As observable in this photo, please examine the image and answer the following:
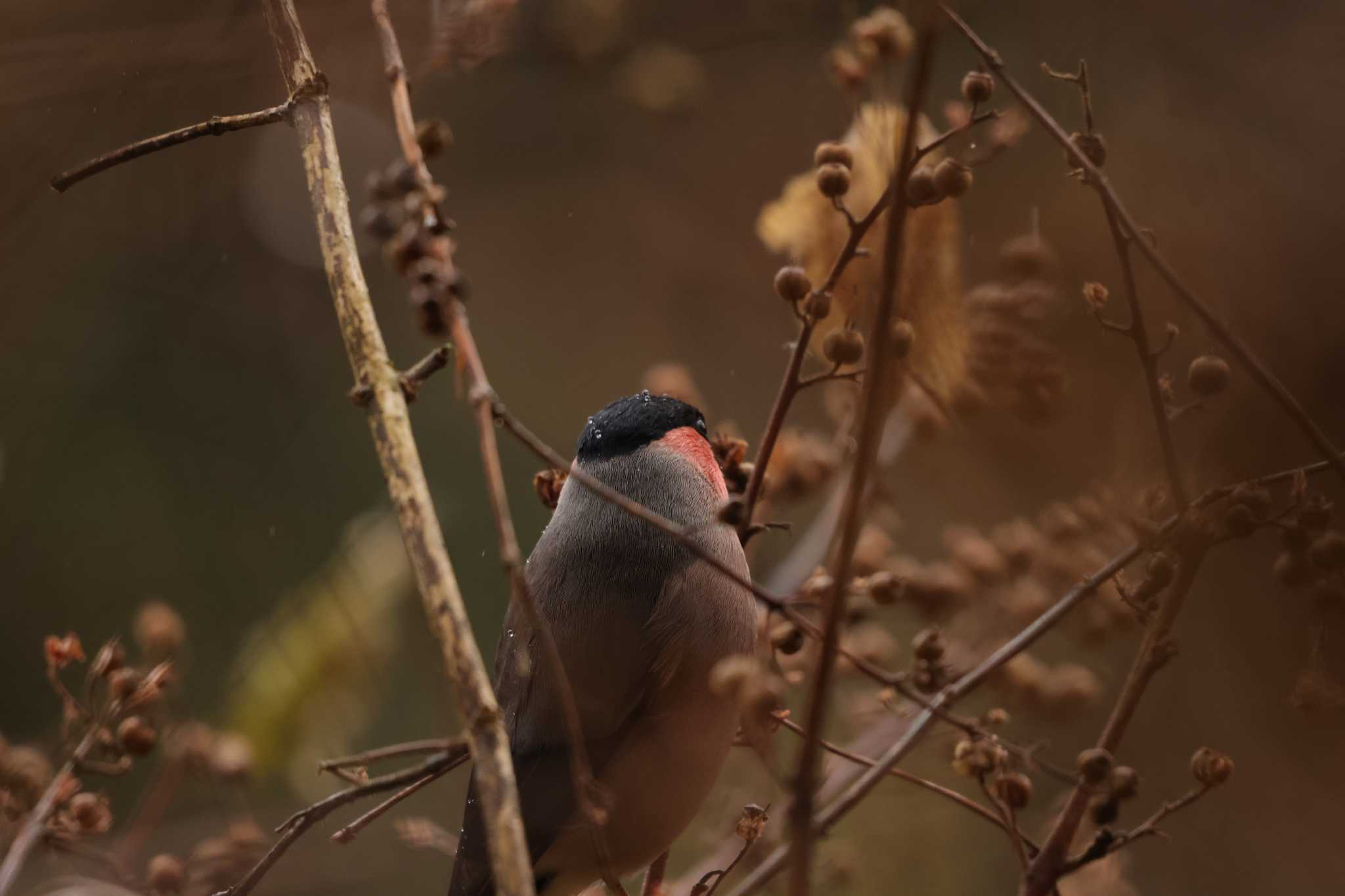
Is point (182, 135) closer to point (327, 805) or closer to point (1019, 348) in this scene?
point (327, 805)

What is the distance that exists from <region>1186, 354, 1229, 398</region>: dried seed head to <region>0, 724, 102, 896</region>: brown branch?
76cm

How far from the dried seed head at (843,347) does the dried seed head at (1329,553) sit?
0.31m

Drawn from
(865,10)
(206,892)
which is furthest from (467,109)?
(206,892)

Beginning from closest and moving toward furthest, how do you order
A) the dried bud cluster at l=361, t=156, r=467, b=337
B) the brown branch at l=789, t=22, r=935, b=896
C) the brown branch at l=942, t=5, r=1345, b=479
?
the brown branch at l=789, t=22, r=935, b=896 → the dried bud cluster at l=361, t=156, r=467, b=337 → the brown branch at l=942, t=5, r=1345, b=479

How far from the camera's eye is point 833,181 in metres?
0.92

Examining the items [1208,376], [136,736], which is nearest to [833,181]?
[1208,376]

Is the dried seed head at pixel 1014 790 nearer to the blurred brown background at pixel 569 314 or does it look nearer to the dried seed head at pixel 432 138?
the blurred brown background at pixel 569 314

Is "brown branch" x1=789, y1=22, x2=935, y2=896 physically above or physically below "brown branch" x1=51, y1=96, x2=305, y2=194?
below

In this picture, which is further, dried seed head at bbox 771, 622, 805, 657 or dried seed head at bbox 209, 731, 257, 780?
dried seed head at bbox 209, 731, 257, 780

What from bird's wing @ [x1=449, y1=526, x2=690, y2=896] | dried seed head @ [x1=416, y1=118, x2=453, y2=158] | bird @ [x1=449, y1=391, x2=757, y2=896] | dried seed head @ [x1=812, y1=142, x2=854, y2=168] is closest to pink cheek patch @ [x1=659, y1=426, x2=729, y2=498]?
bird @ [x1=449, y1=391, x2=757, y2=896]

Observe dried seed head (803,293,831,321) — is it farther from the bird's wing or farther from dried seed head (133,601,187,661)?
dried seed head (133,601,187,661)

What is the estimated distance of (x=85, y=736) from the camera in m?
0.92

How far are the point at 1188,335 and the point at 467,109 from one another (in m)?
1.67

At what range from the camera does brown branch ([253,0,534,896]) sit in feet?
1.83
